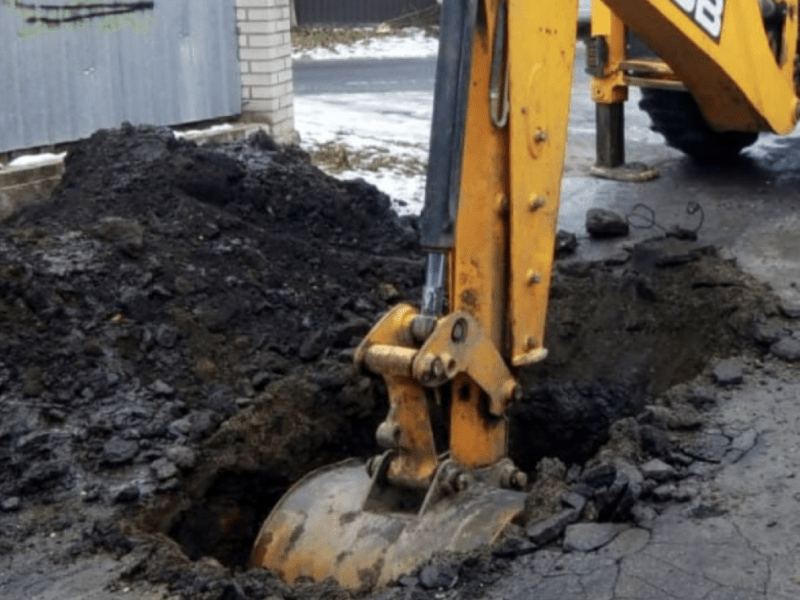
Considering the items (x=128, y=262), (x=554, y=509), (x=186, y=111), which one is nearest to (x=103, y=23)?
(x=186, y=111)

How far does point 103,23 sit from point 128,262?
314cm

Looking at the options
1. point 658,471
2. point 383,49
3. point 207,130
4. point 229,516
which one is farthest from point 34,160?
point 383,49

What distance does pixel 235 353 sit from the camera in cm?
663

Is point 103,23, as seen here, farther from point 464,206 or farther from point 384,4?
point 384,4

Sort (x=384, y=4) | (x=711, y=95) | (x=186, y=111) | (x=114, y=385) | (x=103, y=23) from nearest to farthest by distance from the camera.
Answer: (x=114, y=385) < (x=711, y=95) < (x=103, y=23) < (x=186, y=111) < (x=384, y=4)

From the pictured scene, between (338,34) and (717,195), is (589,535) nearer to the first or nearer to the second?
(717,195)

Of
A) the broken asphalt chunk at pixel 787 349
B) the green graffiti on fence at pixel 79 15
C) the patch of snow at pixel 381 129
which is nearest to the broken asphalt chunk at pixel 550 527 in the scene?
the broken asphalt chunk at pixel 787 349

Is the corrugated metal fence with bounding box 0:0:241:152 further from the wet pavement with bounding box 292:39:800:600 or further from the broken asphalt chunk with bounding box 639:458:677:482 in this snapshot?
the broken asphalt chunk with bounding box 639:458:677:482

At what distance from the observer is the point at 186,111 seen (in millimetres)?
10375

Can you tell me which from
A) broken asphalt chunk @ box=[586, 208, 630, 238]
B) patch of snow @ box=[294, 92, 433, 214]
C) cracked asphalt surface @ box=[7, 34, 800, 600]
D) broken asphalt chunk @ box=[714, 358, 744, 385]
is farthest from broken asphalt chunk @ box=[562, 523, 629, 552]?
patch of snow @ box=[294, 92, 433, 214]

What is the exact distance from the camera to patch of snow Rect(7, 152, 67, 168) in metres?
8.88

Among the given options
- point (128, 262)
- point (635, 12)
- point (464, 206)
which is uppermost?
point (635, 12)

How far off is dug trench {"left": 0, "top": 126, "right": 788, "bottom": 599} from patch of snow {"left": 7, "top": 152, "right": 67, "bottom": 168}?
0.36m

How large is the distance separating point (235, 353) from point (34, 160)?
9.77ft
